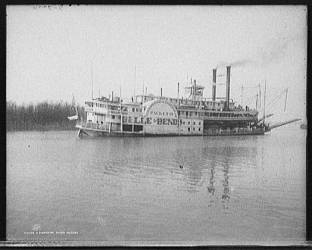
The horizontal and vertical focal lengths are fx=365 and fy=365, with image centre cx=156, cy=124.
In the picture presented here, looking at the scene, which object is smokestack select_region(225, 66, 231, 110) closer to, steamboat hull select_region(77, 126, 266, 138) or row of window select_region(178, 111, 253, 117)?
row of window select_region(178, 111, 253, 117)

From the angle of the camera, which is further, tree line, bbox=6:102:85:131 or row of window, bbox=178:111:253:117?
row of window, bbox=178:111:253:117

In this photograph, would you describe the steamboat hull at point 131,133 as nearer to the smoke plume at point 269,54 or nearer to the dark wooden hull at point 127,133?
the dark wooden hull at point 127,133

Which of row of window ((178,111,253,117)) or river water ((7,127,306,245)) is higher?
row of window ((178,111,253,117))

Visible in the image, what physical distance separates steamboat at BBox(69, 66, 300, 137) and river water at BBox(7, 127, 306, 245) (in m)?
0.14

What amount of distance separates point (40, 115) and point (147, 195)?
891mm

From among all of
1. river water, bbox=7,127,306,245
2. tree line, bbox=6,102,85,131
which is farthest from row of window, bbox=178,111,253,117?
tree line, bbox=6,102,85,131

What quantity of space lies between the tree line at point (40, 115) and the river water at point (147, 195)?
51 mm

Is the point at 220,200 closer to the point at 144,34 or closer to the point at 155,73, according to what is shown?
the point at 155,73

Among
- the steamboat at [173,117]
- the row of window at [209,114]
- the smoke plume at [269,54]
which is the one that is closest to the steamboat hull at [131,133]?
the steamboat at [173,117]

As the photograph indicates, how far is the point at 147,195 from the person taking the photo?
2436 mm

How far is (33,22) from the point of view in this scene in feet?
7.77

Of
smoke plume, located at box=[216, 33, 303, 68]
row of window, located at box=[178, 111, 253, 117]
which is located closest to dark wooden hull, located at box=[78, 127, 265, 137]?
row of window, located at box=[178, 111, 253, 117]

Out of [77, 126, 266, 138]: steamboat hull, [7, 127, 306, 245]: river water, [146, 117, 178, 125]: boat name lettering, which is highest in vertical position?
[146, 117, 178, 125]: boat name lettering

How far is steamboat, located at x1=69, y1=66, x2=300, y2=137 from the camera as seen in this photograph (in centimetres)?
247
